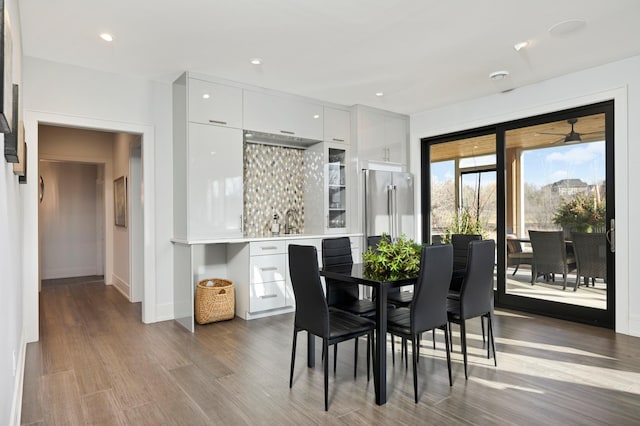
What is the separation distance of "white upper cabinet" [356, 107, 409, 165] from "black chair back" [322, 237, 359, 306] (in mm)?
2114

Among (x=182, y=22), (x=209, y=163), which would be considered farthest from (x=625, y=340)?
(x=182, y=22)

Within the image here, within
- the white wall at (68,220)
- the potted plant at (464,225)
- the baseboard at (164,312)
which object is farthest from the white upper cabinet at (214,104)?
the white wall at (68,220)

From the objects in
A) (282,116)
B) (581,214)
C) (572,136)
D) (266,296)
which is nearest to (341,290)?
(266,296)

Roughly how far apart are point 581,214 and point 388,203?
227cm

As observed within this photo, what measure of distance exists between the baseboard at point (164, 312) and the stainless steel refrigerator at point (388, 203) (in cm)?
262

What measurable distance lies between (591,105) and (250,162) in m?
3.92

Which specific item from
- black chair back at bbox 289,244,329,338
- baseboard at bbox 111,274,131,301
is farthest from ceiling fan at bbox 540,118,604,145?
baseboard at bbox 111,274,131,301

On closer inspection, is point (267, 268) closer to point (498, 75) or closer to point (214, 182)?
point (214, 182)

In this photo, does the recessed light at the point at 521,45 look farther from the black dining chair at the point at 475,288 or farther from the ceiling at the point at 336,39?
the black dining chair at the point at 475,288

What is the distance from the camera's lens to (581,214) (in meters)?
4.39

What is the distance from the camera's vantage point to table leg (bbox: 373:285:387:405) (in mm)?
2488

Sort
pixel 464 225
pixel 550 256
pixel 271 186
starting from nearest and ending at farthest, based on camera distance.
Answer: pixel 550 256 < pixel 271 186 < pixel 464 225

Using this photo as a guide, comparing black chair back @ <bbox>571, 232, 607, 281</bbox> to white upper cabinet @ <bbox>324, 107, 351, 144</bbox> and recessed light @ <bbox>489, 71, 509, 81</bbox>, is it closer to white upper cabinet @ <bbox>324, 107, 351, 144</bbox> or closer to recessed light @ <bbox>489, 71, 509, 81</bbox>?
recessed light @ <bbox>489, 71, 509, 81</bbox>

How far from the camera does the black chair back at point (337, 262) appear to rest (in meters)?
3.37
